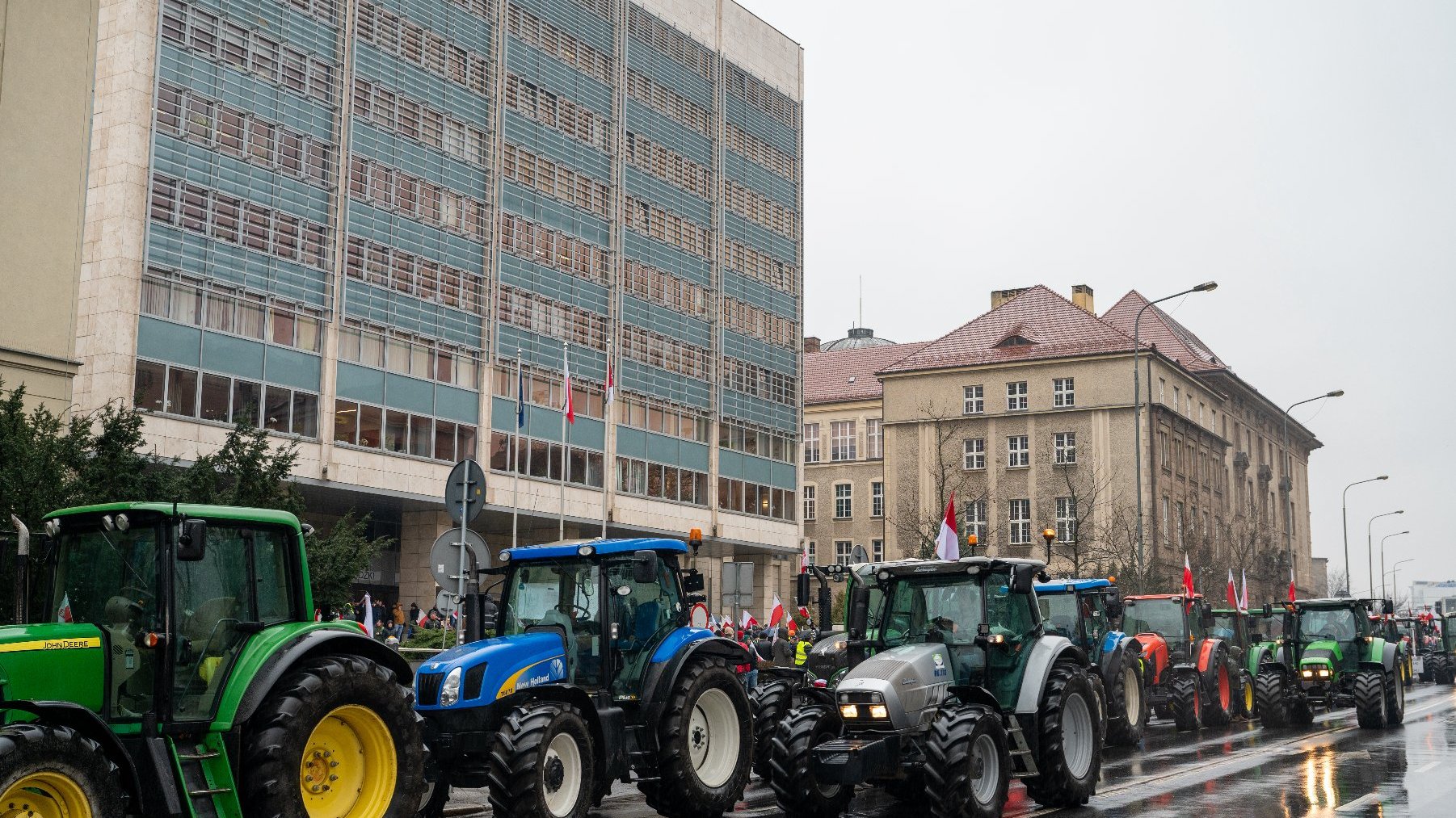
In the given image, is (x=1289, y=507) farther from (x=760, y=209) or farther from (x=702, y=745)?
(x=702, y=745)

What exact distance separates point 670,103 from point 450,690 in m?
42.4

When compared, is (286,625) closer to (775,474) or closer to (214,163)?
(214,163)

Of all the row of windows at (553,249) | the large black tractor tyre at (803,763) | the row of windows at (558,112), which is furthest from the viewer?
the row of windows at (558,112)

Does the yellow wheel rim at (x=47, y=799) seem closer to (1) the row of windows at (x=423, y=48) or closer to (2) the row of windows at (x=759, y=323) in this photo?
(1) the row of windows at (x=423, y=48)

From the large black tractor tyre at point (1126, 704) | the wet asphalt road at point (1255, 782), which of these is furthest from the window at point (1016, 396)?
the large black tractor tyre at point (1126, 704)

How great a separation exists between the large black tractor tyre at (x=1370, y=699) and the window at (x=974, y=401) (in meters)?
47.7

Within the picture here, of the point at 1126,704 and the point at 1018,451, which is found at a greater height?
the point at 1018,451

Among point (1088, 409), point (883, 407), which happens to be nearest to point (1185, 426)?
point (1088, 409)

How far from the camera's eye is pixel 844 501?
76.8 meters

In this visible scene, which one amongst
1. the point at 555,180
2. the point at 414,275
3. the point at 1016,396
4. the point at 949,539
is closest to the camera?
the point at 949,539

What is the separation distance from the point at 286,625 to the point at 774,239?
158ft

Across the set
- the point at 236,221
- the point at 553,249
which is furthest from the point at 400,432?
the point at 553,249

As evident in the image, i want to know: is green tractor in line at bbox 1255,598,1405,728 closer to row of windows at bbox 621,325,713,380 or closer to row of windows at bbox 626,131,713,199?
row of windows at bbox 621,325,713,380

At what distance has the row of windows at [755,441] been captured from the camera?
52.7m
